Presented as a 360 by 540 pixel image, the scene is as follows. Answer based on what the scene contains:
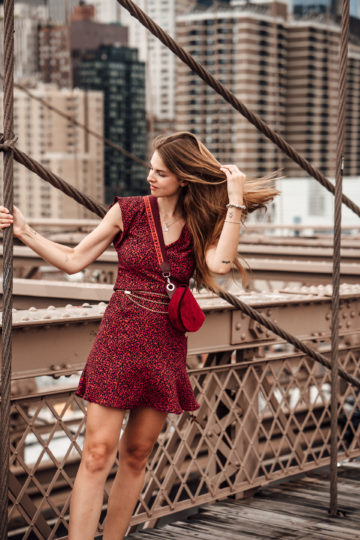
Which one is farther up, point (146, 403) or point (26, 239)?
point (26, 239)

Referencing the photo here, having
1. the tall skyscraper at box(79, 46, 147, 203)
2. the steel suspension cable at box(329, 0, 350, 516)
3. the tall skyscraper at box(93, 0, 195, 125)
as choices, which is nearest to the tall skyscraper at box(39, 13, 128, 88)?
the tall skyscraper at box(79, 46, 147, 203)

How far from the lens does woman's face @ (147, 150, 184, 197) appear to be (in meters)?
3.04

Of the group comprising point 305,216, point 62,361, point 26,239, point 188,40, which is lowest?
point 305,216

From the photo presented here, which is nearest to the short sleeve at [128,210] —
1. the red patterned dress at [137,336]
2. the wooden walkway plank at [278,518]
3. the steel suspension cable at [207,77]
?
the red patterned dress at [137,336]

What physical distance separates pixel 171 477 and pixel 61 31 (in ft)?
330

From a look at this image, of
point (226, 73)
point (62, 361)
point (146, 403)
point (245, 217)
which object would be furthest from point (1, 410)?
point (226, 73)

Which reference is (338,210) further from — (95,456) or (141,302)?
(95,456)

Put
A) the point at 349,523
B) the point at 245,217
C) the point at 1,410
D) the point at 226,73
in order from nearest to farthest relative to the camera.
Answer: the point at 1,410 < the point at 245,217 < the point at 349,523 < the point at 226,73

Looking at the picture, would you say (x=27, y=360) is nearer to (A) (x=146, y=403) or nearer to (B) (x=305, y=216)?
(A) (x=146, y=403)

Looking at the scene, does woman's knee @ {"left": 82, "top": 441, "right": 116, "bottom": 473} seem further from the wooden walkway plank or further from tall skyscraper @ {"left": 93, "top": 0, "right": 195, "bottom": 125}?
tall skyscraper @ {"left": 93, "top": 0, "right": 195, "bottom": 125}

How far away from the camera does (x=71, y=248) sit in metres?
3.01

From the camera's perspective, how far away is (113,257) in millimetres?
8969

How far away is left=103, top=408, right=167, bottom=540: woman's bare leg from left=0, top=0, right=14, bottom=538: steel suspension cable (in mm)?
374

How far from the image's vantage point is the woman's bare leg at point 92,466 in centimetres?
293
